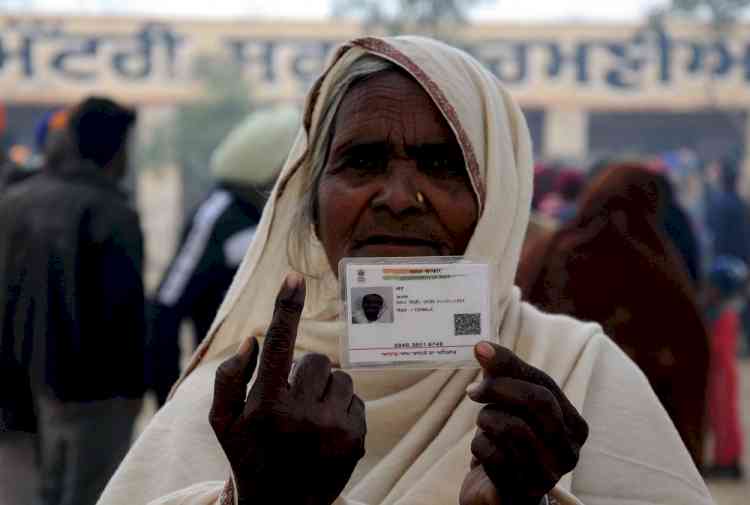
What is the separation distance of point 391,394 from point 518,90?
1013 inches

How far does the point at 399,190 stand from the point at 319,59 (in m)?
25.7

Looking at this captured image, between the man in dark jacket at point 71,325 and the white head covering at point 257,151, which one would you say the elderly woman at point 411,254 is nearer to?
the man in dark jacket at point 71,325

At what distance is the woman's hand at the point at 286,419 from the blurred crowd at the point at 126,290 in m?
2.48

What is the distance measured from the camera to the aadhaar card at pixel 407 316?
174 cm

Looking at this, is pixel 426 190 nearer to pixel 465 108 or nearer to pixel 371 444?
pixel 465 108

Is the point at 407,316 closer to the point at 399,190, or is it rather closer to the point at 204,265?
the point at 399,190

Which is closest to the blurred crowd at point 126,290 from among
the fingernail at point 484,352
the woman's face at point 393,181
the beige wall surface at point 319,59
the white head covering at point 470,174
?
Result: the white head covering at point 470,174

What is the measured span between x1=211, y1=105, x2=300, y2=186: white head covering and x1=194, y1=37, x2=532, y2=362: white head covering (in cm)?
264

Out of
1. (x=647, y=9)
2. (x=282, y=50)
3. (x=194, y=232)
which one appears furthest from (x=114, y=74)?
(x=194, y=232)

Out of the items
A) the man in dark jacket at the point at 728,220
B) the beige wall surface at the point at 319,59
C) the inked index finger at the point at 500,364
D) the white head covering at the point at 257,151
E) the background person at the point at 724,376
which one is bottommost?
the beige wall surface at the point at 319,59

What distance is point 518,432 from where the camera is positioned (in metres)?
1.67

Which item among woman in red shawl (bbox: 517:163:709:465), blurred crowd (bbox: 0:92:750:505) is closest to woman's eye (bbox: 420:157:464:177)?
blurred crowd (bbox: 0:92:750:505)

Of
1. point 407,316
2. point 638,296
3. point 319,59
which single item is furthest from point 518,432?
point 319,59

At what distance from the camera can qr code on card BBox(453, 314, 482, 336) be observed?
1752 mm
